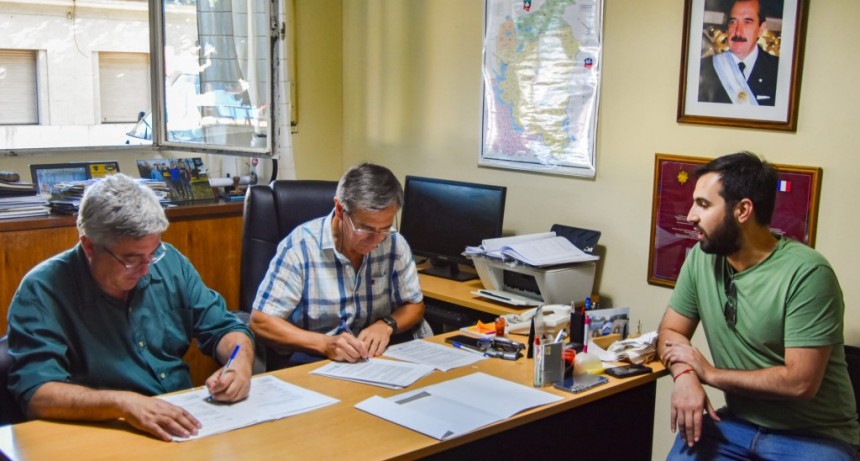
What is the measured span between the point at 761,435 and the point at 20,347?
1882mm

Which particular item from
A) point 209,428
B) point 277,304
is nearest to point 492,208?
point 277,304

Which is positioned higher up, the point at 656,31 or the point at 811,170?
the point at 656,31

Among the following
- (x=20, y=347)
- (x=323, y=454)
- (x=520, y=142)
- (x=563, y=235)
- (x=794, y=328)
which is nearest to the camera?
(x=323, y=454)

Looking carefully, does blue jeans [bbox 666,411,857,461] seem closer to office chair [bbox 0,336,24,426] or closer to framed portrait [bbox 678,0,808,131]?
framed portrait [bbox 678,0,808,131]

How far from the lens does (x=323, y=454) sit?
1855 mm

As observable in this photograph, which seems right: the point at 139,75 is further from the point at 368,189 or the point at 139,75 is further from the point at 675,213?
the point at 675,213

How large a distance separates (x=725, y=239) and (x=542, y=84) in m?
1.46

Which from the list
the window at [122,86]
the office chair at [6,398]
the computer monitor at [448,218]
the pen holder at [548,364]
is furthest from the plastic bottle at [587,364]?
the window at [122,86]

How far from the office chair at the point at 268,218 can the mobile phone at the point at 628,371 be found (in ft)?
4.19

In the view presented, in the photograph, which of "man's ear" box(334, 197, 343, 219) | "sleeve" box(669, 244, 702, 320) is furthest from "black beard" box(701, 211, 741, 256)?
"man's ear" box(334, 197, 343, 219)

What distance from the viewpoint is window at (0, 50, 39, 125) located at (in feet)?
17.8

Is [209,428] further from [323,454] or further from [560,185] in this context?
[560,185]

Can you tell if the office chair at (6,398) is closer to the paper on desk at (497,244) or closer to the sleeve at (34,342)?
the sleeve at (34,342)

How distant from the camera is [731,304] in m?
2.45
